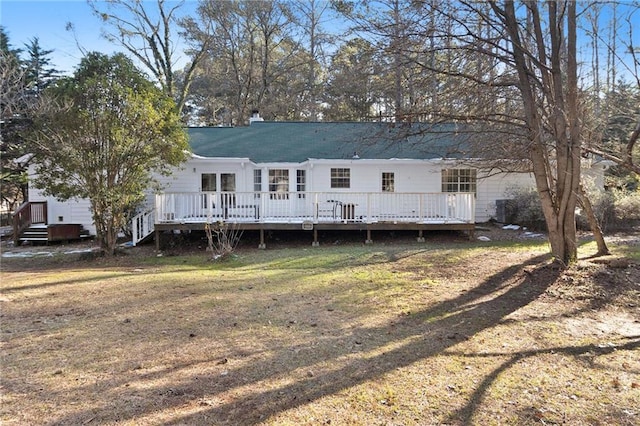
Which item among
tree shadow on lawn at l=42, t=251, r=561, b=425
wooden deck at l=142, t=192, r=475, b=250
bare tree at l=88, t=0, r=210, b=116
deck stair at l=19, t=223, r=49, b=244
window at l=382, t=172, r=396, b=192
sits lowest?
tree shadow on lawn at l=42, t=251, r=561, b=425

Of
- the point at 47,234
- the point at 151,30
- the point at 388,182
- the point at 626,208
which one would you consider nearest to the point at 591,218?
the point at 626,208

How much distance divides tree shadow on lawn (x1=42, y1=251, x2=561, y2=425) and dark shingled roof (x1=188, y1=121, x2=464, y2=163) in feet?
33.0

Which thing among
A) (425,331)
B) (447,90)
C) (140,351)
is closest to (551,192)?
(447,90)

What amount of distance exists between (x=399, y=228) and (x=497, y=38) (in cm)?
708

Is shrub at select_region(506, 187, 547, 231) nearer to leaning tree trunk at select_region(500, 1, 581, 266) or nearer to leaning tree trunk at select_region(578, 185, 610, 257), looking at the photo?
leaning tree trunk at select_region(578, 185, 610, 257)

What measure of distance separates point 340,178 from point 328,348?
478 inches

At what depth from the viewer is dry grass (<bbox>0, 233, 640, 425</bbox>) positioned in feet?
9.73

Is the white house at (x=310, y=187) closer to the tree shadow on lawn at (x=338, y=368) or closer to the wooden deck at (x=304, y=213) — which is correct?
the wooden deck at (x=304, y=213)

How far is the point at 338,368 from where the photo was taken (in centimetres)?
366

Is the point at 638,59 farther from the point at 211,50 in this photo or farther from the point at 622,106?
the point at 211,50

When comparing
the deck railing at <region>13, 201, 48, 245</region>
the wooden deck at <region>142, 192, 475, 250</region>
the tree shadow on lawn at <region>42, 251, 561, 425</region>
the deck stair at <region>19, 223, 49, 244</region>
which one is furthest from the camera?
the deck railing at <region>13, 201, 48, 245</region>

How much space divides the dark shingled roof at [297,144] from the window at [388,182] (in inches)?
30.0

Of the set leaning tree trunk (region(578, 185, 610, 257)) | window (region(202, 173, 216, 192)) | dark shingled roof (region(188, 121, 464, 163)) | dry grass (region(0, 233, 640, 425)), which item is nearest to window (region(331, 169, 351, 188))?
dark shingled roof (region(188, 121, 464, 163))

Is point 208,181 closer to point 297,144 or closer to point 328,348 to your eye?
point 297,144
